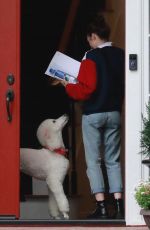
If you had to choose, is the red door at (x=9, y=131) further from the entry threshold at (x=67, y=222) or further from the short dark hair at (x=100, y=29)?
the short dark hair at (x=100, y=29)

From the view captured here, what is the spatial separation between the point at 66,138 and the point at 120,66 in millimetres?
1752

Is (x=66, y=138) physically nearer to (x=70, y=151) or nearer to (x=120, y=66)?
(x=70, y=151)

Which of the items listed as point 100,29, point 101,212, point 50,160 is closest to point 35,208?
point 50,160

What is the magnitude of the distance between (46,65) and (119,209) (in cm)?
241

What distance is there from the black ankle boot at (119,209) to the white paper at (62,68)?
3.56ft

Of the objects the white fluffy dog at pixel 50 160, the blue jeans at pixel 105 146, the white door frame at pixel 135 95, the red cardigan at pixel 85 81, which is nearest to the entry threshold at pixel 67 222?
the white door frame at pixel 135 95

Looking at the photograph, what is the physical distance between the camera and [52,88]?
9039 millimetres

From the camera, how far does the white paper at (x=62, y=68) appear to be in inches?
301

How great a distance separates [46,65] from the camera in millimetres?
9297

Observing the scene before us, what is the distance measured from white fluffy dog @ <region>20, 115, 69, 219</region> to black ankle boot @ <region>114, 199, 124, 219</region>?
1.70 feet

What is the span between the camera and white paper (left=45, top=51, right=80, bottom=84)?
25.1 feet

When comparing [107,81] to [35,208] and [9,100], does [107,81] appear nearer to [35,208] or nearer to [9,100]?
[9,100]

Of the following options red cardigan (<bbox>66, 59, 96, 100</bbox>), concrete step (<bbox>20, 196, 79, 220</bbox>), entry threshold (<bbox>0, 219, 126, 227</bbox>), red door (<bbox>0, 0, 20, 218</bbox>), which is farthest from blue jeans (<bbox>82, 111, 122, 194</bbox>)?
concrete step (<bbox>20, 196, 79, 220</bbox>)

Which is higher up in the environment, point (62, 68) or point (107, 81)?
point (62, 68)
